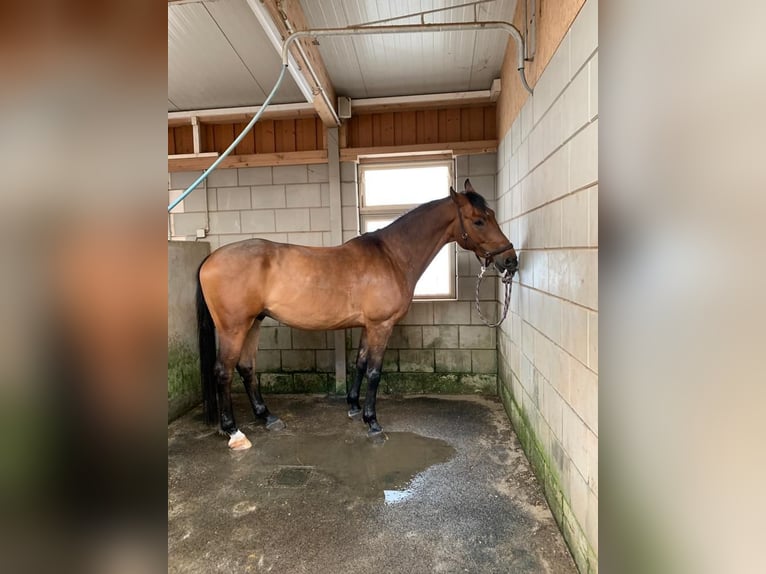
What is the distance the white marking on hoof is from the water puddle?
6 cm

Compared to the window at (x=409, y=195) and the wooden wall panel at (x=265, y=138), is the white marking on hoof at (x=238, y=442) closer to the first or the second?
the window at (x=409, y=195)

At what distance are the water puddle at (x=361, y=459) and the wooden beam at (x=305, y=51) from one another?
2269 mm

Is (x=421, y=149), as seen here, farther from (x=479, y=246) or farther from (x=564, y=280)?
(x=564, y=280)

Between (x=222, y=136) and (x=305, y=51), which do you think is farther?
(x=222, y=136)

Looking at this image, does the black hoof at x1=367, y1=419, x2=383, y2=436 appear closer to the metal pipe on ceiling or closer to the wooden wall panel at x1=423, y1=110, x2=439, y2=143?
the metal pipe on ceiling

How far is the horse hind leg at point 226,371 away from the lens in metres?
2.40

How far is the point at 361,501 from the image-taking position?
5.65 feet

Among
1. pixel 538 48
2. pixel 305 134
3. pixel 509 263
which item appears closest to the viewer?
pixel 538 48

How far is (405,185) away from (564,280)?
2.09 metres

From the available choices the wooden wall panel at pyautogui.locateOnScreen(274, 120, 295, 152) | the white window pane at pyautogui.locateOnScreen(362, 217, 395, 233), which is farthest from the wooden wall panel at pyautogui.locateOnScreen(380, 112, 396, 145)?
the wooden wall panel at pyautogui.locateOnScreen(274, 120, 295, 152)

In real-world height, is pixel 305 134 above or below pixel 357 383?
above

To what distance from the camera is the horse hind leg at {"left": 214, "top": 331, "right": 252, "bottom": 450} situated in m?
2.40

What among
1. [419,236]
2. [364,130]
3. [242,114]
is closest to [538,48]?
[419,236]
